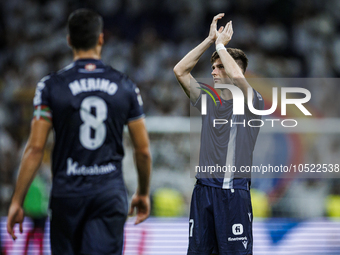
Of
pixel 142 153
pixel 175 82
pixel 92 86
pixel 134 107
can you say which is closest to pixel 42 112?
pixel 92 86

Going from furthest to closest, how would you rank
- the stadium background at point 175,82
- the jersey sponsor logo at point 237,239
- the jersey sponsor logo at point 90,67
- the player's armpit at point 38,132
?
the stadium background at point 175,82, the jersey sponsor logo at point 237,239, the jersey sponsor logo at point 90,67, the player's armpit at point 38,132

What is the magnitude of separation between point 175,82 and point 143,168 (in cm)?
730

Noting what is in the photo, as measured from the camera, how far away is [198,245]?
3932 millimetres

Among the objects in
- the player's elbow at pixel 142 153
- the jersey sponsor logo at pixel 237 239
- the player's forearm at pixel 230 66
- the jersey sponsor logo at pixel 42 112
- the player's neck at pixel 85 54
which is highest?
the player's forearm at pixel 230 66

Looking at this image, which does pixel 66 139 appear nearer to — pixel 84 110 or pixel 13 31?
pixel 84 110

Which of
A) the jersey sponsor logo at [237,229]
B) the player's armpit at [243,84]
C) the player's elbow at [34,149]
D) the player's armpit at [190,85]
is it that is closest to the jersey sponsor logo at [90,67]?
the player's elbow at [34,149]

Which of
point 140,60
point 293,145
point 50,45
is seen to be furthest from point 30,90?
point 293,145

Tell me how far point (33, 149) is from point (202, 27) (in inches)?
383

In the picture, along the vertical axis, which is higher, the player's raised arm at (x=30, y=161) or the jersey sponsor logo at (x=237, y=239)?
the player's raised arm at (x=30, y=161)

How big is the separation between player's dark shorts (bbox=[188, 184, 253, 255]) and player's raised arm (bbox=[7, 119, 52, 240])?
1574 millimetres

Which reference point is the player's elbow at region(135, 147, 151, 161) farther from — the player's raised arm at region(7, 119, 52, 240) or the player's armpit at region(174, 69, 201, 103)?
the player's armpit at region(174, 69, 201, 103)

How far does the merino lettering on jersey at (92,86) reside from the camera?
3.09 m

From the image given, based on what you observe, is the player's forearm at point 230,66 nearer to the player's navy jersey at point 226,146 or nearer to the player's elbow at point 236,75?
the player's elbow at point 236,75

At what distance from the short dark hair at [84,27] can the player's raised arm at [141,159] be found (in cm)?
68
